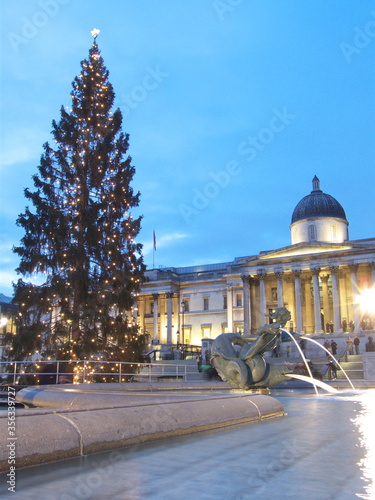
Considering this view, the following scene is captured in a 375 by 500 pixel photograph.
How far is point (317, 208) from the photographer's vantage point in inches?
2544

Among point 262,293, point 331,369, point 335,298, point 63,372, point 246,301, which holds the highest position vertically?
point 262,293

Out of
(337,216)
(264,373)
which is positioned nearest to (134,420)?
(264,373)

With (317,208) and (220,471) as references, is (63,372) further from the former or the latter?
(317,208)

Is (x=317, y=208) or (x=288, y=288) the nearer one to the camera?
(x=288, y=288)

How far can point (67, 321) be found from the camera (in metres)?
21.0

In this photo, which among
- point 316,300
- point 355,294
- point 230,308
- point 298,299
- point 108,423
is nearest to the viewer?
point 108,423

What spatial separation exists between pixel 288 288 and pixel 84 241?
140 ft

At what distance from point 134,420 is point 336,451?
196cm

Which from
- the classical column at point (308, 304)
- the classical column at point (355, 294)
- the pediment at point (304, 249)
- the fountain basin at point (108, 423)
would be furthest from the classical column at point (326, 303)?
the fountain basin at point (108, 423)

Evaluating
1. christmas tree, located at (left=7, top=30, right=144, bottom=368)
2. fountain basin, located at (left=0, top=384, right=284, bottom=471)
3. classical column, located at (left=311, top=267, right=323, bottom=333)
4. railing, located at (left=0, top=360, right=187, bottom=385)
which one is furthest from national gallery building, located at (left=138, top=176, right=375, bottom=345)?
fountain basin, located at (left=0, top=384, right=284, bottom=471)

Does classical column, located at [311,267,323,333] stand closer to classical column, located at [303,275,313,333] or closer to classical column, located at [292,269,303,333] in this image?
classical column, located at [292,269,303,333]

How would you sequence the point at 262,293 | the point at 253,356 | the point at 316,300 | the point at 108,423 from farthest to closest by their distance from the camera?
the point at 262,293
the point at 316,300
the point at 253,356
the point at 108,423

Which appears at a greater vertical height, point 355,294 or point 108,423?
point 355,294

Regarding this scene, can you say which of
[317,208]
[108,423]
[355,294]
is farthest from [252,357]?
[317,208]
